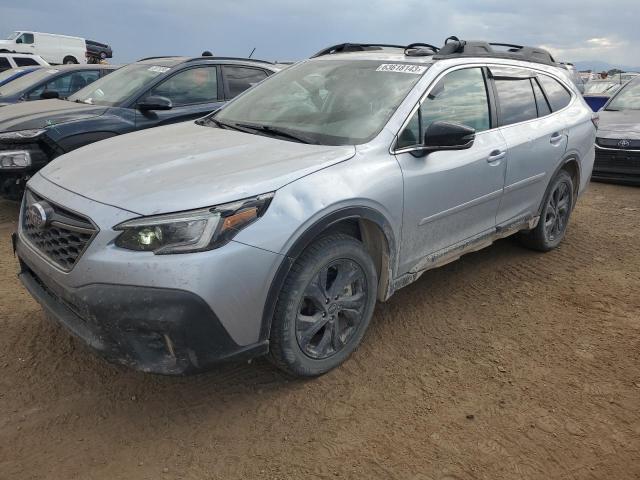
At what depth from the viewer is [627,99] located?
30.3ft

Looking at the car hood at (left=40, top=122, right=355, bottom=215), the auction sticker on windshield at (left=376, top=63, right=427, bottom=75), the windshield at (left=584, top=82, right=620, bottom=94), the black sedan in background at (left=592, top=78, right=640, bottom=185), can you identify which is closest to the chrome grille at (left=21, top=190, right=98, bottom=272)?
the car hood at (left=40, top=122, right=355, bottom=215)

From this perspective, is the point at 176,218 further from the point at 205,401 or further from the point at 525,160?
the point at 525,160

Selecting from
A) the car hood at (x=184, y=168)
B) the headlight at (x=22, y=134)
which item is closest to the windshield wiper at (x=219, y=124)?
the car hood at (x=184, y=168)

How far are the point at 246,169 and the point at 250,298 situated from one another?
2.12ft

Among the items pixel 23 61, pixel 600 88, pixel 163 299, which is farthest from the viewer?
pixel 23 61

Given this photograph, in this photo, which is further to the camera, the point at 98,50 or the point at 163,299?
the point at 98,50

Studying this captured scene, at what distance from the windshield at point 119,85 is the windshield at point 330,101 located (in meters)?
2.54

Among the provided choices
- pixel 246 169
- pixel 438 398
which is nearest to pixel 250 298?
pixel 246 169

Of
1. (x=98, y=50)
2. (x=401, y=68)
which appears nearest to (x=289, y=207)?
(x=401, y=68)

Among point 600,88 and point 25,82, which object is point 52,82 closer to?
point 25,82

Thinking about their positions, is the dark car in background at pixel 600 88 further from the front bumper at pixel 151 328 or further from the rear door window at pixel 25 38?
the rear door window at pixel 25 38

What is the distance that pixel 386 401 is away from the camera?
2.76 metres

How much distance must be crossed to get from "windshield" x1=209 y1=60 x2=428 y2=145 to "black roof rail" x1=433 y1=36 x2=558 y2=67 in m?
0.49

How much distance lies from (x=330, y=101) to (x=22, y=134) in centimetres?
334
